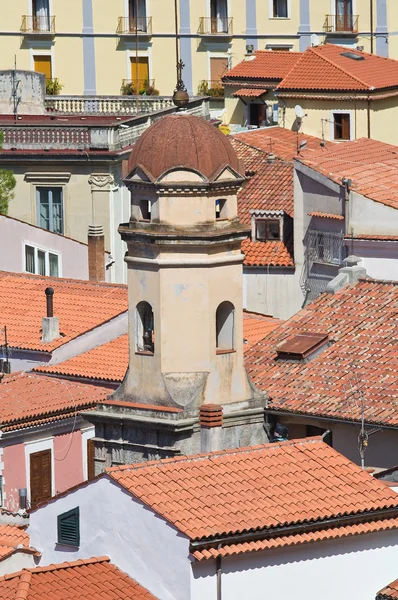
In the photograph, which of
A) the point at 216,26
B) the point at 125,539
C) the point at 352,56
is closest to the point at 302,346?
the point at 125,539

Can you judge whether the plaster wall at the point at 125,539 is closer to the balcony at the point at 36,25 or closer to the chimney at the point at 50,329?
the chimney at the point at 50,329

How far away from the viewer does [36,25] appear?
101 m

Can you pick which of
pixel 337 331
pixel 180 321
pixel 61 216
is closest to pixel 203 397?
pixel 180 321

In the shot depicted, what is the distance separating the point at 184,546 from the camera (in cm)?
3566

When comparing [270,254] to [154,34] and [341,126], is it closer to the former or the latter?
[341,126]

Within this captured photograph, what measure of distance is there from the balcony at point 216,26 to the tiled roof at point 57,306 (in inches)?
1732

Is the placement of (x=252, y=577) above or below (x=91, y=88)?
below

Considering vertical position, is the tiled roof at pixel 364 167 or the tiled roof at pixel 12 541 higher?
the tiled roof at pixel 364 167

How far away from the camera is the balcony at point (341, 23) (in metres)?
101

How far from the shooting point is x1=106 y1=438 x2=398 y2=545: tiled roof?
120ft

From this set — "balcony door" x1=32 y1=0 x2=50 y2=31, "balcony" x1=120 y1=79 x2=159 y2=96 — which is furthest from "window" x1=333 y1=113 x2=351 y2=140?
"balcony door" x1=32 y1=0 x2=50 y2=31

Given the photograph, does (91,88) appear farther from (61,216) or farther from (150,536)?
(150,536)

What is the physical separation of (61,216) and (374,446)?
26.0 meters

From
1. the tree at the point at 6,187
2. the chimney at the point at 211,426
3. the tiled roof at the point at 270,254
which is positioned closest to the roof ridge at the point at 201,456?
the chimney at the point at 211,426
